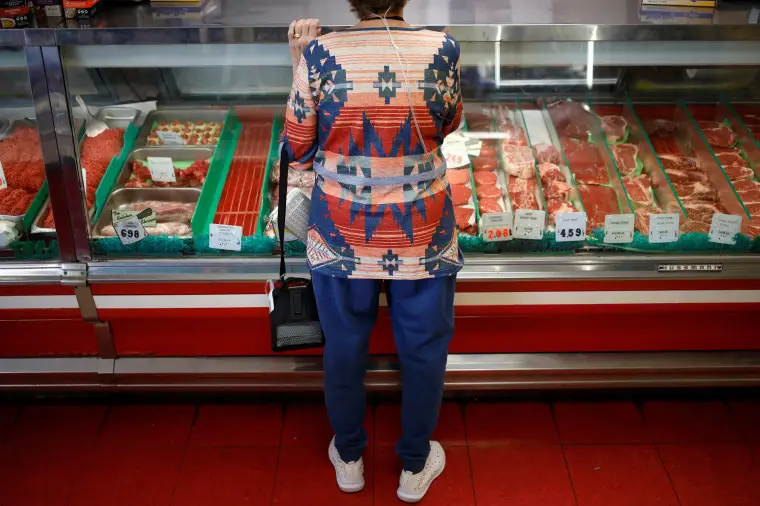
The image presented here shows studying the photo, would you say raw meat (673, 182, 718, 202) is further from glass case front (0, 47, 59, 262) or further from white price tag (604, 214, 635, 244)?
glass case front (0, 47, 59, 262)

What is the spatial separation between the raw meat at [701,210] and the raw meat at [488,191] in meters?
0.83

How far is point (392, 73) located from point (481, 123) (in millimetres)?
1574

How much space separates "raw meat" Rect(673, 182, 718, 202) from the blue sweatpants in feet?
4.59

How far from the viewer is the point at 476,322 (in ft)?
10.5

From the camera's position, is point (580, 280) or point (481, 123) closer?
point (580, 280)

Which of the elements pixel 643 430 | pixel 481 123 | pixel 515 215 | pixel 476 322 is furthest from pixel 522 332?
pixel 481 123

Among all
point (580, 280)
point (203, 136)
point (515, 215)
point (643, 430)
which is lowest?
point (643, 430)

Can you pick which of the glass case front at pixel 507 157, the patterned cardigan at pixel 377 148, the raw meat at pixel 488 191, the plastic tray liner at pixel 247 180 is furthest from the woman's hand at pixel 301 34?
the raw meat at pixel 488 191

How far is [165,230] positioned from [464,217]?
1.29m

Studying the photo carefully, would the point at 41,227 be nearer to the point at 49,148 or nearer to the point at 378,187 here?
the point at 49,148

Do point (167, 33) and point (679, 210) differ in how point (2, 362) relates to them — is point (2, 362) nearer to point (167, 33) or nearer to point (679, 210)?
point (167, 33)

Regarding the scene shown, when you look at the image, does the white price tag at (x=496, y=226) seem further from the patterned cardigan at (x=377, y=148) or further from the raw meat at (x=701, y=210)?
the raw meat at (x=701, y=210)

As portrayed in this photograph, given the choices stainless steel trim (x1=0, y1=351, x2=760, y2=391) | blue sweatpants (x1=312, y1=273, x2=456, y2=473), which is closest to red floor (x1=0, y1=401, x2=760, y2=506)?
stainless steel trim (x1=0, y1=351, x2=760, y2=391)

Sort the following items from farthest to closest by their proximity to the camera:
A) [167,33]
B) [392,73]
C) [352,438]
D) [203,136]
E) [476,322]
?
[203,136] < [476,322] < [352,438] < [167,33] < [392,73]
